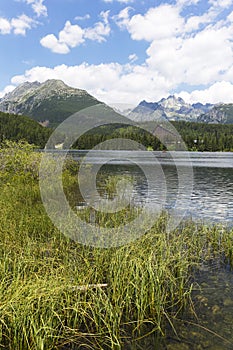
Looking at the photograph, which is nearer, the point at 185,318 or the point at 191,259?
the point at 185,318

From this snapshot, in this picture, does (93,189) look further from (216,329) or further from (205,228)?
(216,329)

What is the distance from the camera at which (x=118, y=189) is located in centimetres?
2867

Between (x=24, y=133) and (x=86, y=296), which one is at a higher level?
(x=24, y=133)

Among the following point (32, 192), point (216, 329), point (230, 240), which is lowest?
point (216, 329)

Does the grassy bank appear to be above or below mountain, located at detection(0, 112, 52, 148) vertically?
below

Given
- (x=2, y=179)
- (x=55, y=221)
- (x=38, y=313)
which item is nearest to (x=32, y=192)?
(x=2, y=179)

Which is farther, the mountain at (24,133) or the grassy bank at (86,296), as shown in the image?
the mountain at (24,133)

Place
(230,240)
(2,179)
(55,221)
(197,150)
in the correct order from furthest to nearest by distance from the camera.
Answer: (197,150)
(2,179)
(55,221)
(230,240)

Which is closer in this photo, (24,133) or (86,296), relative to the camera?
(86,296)

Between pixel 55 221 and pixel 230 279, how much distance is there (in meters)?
7.35

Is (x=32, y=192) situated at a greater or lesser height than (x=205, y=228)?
greater

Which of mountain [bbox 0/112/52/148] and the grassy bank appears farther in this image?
mountain [bbox 0/112/52/148]

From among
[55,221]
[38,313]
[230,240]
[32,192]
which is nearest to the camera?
[38,313]

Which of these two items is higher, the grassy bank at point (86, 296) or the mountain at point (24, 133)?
the mountain at point (24, 133)
